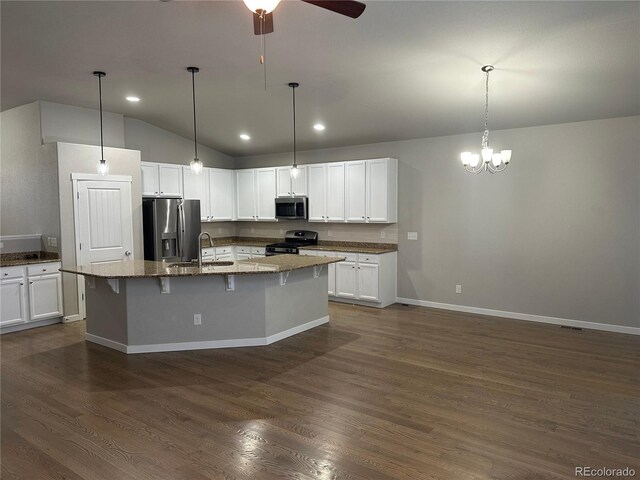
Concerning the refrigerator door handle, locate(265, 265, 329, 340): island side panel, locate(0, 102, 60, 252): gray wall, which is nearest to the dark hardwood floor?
locate(265, 265, 329, 340): island side panel

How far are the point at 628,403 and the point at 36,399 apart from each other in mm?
4600

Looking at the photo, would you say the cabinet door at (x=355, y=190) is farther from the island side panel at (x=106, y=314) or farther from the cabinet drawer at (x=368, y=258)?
the island side panel at (x=106, y=314)

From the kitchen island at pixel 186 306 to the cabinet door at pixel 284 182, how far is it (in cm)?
295

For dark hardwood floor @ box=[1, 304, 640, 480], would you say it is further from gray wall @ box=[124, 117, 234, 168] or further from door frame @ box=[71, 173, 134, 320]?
Answer: gray wall @ box=[124, 117, 234, 168]

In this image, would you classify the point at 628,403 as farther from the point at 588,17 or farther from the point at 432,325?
the point at 588,17

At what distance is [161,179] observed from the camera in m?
7.05

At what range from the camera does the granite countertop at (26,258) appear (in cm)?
530

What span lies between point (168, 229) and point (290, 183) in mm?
2236

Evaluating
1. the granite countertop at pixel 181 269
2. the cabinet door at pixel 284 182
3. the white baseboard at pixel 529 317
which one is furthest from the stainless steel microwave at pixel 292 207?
the granite countertop at pixel 181 269

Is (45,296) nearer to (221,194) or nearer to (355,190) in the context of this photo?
(221,194)

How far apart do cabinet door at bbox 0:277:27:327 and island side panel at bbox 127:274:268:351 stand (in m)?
1.92

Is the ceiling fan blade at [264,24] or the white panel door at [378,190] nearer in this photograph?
the ceiling fan blade at [264,24]

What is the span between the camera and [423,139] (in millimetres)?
6457

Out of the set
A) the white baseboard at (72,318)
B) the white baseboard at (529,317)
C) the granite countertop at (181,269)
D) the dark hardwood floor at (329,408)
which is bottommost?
the dark hardwood floor at (329,408)
